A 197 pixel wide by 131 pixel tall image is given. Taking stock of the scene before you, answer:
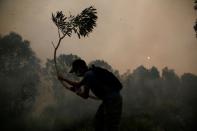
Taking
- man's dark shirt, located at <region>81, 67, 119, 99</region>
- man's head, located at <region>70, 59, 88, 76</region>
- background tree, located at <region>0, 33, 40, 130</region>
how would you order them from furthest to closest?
Answer: 1. background tree, located at <region>0, 33, 40, 130</region>
2. man's head, located at <region>70, 59, 88, 76</region>
3. man's dark shirt, located at <region>81, 67, 119, 99</region>

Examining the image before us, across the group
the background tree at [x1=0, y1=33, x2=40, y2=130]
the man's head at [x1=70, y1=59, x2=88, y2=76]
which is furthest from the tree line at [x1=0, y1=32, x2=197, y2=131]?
the man's head at [x1=70, y1=59, x2=88, y2=76]

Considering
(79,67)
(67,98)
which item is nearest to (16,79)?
(67,98)

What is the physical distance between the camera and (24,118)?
73.7 metres

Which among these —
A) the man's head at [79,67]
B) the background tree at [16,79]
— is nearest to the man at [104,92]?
the man's head at [79,67]

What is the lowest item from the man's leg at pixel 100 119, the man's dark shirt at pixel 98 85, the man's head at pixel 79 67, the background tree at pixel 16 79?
the man's leg at pixel 100 119

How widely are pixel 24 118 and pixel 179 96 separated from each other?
57.0 m

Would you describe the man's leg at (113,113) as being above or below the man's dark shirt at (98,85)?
below

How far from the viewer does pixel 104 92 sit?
7.25 metres

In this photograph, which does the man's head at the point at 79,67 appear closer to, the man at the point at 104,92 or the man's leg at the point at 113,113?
the man at the point at 104,92

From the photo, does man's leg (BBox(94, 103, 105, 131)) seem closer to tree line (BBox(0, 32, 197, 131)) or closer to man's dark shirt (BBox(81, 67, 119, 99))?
man's dark shirt (BBox(81, 67, 119, 99))

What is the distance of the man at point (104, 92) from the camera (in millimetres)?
7191

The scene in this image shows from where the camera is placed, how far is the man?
719 centimetres

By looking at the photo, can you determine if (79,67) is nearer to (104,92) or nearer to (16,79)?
(104,92)

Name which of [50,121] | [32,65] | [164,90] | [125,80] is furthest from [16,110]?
[164,90]
